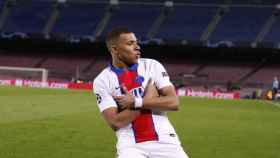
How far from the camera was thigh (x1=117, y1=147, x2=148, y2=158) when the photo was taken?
6031 millimetres

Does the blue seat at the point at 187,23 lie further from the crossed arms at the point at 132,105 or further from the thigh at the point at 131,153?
the thigh at the point at 131,153

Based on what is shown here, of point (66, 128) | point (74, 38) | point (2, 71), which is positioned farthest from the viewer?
point (74, 38)

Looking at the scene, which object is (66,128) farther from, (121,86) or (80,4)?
(80,4)

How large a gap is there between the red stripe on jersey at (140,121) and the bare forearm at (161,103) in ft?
0.57

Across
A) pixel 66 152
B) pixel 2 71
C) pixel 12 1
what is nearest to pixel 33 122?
pixel 66 152

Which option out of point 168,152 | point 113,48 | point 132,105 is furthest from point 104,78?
point 168,152

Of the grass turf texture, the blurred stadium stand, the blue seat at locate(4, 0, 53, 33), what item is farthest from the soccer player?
the blue seat at locate(4, 0, 53, 33)

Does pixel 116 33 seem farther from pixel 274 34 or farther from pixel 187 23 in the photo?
pixel 187 23

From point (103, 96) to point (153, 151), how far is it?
80 cm

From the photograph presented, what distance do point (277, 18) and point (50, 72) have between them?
22739 mm

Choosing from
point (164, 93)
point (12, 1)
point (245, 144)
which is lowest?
point (245, 144)

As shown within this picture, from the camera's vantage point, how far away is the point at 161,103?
611cm

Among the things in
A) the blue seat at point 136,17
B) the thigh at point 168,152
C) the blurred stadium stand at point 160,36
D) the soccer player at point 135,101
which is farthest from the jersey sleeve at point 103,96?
the blue seat at point 136,17

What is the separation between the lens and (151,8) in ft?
200
